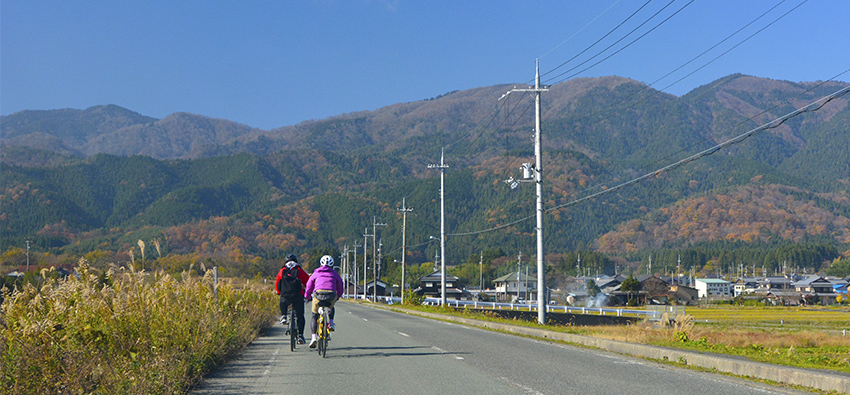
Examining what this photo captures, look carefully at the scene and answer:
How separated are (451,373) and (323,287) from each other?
381cm

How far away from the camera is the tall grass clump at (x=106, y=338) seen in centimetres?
755

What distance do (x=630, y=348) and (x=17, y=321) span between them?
1246cm

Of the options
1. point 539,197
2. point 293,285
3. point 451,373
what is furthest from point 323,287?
point 539,197

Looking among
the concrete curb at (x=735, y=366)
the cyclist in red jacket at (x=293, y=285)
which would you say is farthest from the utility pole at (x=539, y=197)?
the cyclist in red jacket at (x=293, y=285)

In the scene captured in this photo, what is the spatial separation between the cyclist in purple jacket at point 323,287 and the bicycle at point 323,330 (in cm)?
15

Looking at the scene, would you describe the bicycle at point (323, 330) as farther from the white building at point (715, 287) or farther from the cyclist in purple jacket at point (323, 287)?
the white building at point (715, 287)

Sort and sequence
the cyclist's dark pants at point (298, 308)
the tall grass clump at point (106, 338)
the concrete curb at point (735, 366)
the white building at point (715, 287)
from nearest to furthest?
the tall grass clump at point (106, 338) < the concrete curb at point (735, 366) < the cyclist's dark pants at point (298, 308) < the white building at point (715, 287)

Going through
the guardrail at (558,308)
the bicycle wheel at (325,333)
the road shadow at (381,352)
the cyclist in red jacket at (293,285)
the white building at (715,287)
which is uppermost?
the cyclist in red jacket at (293,285)

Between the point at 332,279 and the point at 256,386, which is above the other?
the point at 332,279

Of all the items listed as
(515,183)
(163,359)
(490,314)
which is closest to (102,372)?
(163,359)

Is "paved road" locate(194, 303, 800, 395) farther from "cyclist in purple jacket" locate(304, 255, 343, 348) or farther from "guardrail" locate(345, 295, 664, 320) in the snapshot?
"guardrail" locate(345, 295, 664, 320)

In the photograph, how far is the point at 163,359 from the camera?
940 centimetres

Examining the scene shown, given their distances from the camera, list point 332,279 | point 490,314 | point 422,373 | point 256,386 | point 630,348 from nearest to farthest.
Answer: point 256,386
point 422,373
point 332,279
point 630,348
point 490,314

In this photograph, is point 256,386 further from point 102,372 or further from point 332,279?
point 332,279
